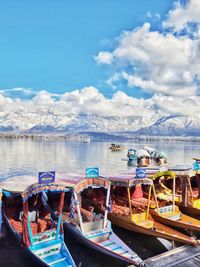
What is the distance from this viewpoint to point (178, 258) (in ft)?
53.2

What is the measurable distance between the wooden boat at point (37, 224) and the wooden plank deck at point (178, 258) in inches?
176

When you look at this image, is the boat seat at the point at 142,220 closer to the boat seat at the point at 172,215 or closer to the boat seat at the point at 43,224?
the boat seat at the point at 172,215

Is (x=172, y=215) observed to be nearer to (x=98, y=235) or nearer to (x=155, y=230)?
(x=155, y=230)

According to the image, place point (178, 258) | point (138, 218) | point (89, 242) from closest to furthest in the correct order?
point (178, 258) → point (89, 242) → point (138, 218)

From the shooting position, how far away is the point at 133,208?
2178cm

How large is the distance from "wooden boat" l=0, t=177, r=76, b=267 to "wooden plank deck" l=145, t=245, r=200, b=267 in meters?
4.48

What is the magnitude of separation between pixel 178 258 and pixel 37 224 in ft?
27.5

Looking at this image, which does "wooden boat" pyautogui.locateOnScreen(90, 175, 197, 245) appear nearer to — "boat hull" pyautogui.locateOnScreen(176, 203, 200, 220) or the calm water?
"boat hull" pyautogui.locateOnScreen(176, 203, 200, 220)

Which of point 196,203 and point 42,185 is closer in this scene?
point 42,185

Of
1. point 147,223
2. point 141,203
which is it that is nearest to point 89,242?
point 147,223

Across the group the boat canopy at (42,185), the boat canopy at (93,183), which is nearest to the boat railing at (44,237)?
the boat canopy at (42,185)

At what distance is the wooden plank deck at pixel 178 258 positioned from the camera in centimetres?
1555

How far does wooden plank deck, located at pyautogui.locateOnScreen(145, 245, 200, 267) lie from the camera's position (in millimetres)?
15555

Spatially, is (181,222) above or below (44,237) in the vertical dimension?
below
